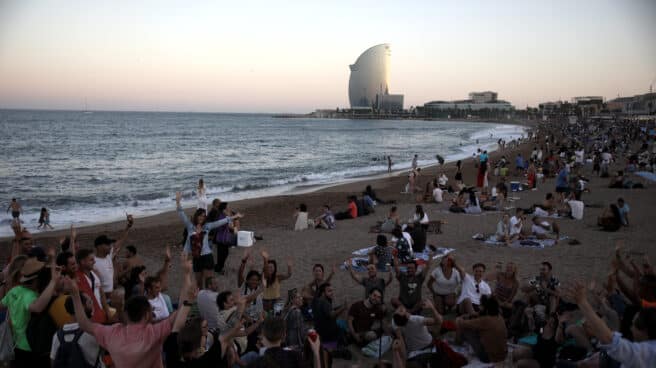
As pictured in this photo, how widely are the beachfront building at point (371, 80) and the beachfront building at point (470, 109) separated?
17.4 m

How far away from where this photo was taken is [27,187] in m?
21.7

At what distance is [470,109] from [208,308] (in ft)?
582

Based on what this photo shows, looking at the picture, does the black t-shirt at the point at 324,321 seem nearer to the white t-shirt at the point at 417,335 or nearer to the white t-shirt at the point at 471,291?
the white t-shirt at the point at 417,335

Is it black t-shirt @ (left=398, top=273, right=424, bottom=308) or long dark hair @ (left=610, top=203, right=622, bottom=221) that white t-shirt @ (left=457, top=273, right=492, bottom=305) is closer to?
black t-shirt @ (left=398, top=273, right=424, bottom=308)

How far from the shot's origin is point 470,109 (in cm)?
17225

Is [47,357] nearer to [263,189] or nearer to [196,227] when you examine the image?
[196,227]

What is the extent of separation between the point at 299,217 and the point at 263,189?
10786 mm

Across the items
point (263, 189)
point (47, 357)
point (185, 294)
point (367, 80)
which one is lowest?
point (263, 189)

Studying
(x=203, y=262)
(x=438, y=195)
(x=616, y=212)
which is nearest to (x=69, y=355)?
(x=203, y=262)

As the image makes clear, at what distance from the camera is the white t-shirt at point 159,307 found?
14.5ft

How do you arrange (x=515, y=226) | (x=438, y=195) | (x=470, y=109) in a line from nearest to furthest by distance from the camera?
(x=515, y=226) < (x=438, y=195) < (x=470, y=109)

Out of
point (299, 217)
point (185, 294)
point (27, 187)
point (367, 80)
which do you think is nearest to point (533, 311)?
point (185, 294)

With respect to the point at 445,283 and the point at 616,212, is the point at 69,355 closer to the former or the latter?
the point at 445,283

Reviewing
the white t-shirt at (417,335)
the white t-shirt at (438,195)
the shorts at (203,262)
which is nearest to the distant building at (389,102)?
the white t-shirt at (438,195)
